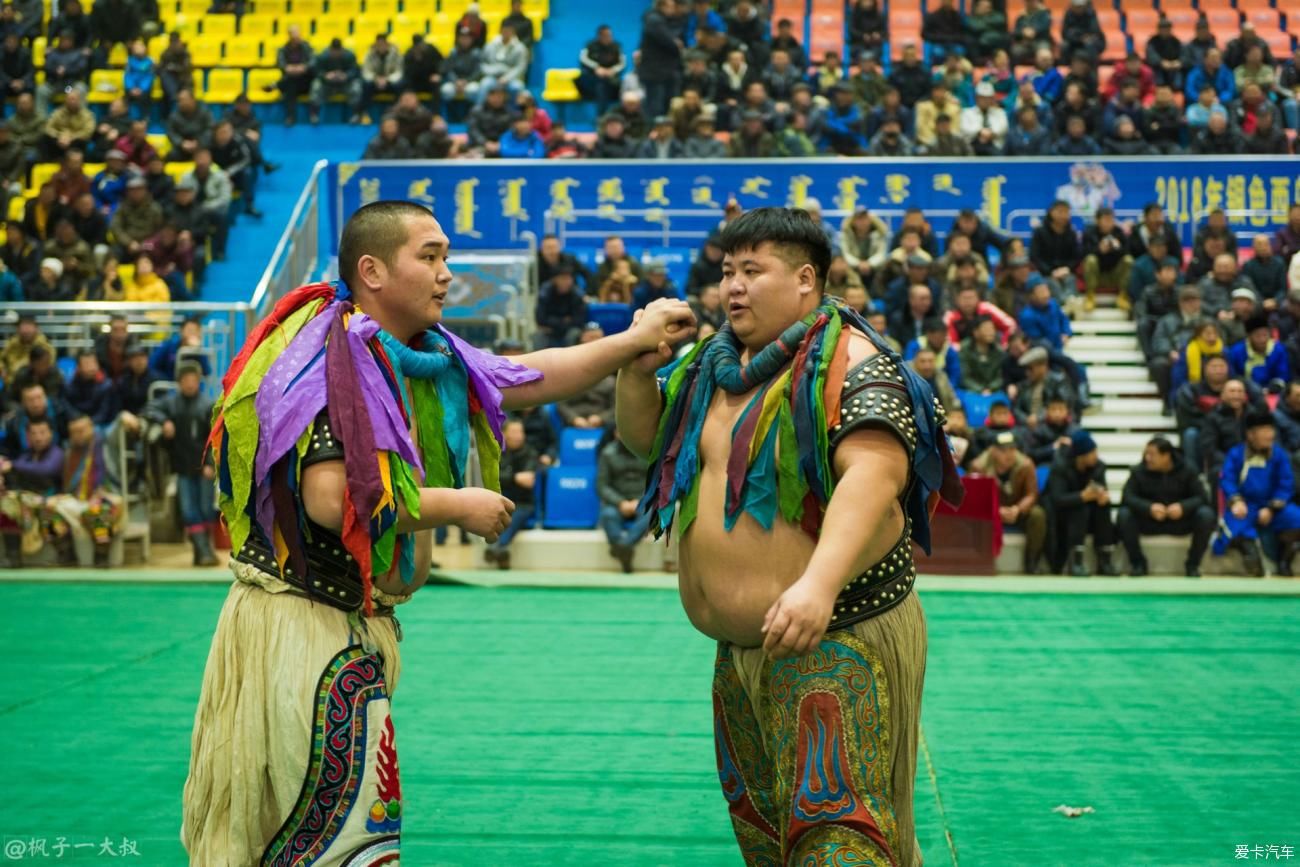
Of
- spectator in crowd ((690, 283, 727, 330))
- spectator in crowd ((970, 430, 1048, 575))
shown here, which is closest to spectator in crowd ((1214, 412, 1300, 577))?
spectator in crowd ((970, 430, 1048, 575))

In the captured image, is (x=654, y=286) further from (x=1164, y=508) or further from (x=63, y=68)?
(x=63, y=68)

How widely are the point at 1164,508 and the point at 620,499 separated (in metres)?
4.31

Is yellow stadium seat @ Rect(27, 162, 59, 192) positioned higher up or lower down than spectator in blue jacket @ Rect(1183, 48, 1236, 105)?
lower down

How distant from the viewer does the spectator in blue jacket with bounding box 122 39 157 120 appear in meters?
22.0

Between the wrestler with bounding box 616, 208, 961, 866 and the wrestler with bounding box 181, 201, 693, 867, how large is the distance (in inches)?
21.8

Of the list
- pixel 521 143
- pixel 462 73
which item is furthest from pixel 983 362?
pixel 462 73

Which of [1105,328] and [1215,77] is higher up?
[1215,77]

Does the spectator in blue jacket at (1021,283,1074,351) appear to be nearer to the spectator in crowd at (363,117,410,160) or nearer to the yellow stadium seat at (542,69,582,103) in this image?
the spectator in crowd at (363,117,410,160)

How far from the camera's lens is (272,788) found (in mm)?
3641

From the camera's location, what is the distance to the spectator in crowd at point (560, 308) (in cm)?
1551

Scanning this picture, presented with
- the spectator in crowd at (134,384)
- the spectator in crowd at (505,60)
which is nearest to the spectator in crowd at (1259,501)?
the spectator in crowd at (134,384)

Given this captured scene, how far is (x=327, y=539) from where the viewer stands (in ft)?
12.1

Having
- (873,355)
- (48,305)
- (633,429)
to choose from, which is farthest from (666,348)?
(48,305)

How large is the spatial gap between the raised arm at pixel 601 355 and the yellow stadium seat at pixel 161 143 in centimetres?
1746
